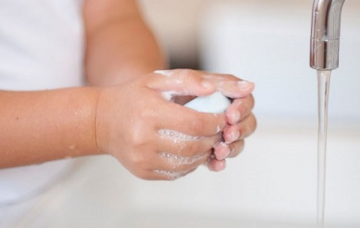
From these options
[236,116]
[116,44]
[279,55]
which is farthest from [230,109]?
[279,55]

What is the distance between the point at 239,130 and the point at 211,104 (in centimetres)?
5

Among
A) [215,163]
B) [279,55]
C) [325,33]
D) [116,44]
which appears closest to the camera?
[325,33]

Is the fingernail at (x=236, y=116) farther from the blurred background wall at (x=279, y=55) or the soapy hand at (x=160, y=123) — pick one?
the blurred background wall at (x=279, y=55)

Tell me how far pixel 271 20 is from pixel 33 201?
51 cm

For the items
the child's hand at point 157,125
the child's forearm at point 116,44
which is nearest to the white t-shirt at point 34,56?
the child's forearm at point 116,44

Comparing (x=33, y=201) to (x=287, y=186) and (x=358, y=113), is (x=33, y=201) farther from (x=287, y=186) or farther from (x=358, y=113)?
(x=358, y=113)

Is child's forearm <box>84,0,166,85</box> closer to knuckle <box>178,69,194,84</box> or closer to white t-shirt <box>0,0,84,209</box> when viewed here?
white t-shirt <box>0,0,84,209</box>

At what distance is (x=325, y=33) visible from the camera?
22.3 inches

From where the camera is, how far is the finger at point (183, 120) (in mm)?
585

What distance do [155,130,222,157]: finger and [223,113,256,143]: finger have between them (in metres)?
0.03

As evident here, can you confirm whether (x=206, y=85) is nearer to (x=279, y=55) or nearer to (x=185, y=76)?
(x=185, y=76)

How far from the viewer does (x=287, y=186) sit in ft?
2.94

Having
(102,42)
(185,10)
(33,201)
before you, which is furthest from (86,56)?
(185,10)

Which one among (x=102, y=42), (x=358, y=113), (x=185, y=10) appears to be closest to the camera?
(x=102, y=42)
